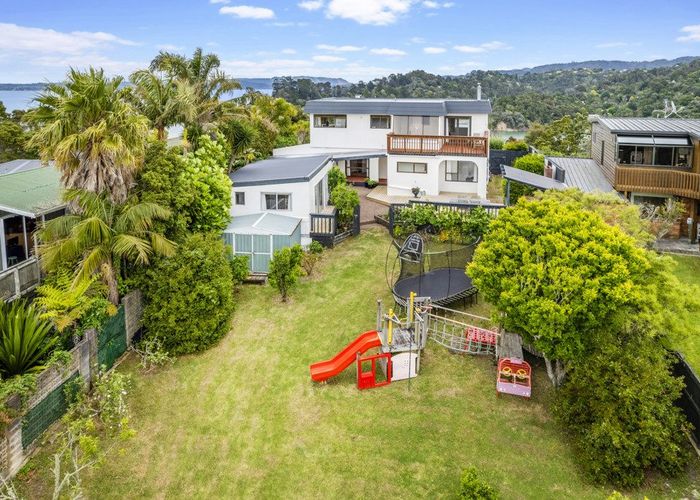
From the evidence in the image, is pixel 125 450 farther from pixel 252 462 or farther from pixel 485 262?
pixel 485 262

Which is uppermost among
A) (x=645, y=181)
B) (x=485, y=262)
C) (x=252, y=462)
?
(x=645, y=181)

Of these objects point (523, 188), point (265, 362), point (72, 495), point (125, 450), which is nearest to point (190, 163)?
point (265, 362)

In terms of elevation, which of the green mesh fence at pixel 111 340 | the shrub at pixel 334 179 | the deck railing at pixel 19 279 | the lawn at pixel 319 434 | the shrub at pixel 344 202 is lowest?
the lawn at pixel 319 434

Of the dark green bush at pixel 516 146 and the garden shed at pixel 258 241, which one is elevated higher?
the dark green bush at pixel 516 146

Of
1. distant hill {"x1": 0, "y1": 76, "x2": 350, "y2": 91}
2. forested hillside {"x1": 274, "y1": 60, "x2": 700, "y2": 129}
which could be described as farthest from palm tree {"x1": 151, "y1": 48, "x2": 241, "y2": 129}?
forested hillside {"x1": 274, "y1": 60, "x2": 700, "y2": 129}

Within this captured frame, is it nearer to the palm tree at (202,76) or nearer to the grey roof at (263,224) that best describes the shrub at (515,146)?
the grey roof at (263,224)

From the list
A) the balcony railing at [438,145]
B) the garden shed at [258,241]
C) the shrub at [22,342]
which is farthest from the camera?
the balcony railing at [438,145]

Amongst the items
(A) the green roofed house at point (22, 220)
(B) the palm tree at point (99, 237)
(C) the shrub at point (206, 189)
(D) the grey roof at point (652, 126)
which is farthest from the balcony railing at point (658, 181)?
(A) the green roofed house at point (22, 220)
